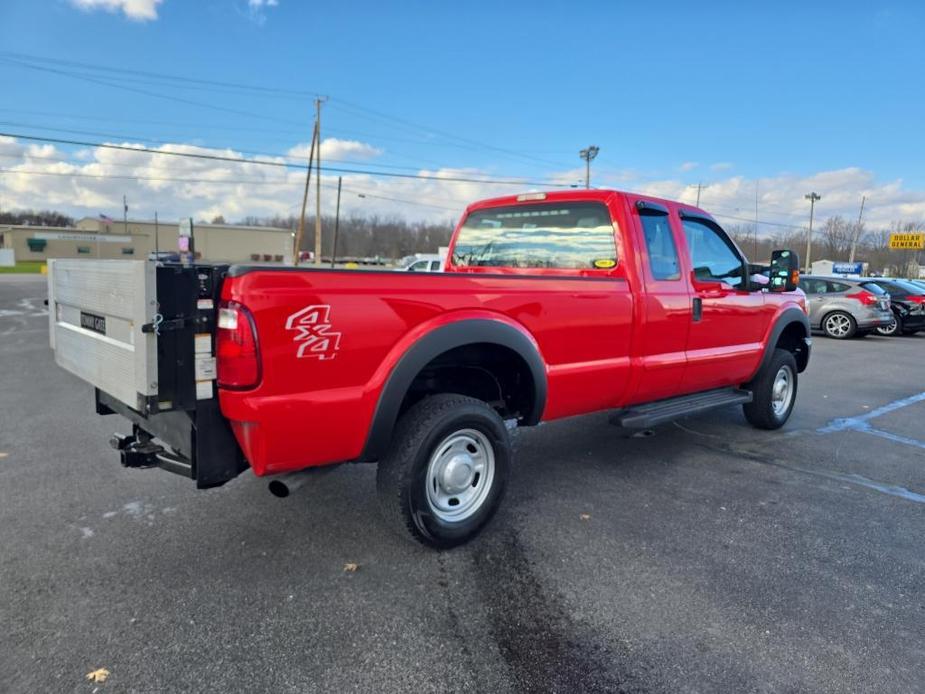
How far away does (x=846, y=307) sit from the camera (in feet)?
49.4

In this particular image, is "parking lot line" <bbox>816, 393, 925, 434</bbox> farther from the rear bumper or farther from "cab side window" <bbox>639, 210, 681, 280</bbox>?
the rear bumper

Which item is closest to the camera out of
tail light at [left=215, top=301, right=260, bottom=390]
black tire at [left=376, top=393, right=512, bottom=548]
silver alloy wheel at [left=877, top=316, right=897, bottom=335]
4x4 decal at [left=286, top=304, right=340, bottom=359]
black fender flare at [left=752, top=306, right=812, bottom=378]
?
tail light at [left=215, top=301, right=260, bottom=390]

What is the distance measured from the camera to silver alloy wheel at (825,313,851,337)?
1520cm

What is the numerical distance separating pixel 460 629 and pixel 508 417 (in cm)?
152

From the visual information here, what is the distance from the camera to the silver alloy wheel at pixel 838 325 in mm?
15195

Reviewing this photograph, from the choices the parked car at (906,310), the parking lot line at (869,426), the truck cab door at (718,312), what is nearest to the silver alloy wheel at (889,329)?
the parked car at (906,310)

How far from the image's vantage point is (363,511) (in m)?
3.88

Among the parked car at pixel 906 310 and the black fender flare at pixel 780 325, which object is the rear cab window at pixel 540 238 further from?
the parked car at pixel 906 310

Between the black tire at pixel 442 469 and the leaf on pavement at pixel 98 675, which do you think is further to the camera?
the black tire at pixel 442 469

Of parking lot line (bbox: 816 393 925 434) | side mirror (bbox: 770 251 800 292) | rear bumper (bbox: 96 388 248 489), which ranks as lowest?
parking lot line (bbox: 816 393 925 434)

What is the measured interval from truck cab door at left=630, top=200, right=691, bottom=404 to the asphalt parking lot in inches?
29.5

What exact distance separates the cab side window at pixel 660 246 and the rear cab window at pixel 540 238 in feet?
1.05

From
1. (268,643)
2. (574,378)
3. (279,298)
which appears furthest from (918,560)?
(279,298)

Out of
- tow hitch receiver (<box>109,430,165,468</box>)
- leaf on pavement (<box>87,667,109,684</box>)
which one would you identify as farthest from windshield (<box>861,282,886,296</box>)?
leaf on pavement (<box>87,667,109,684</box>)
